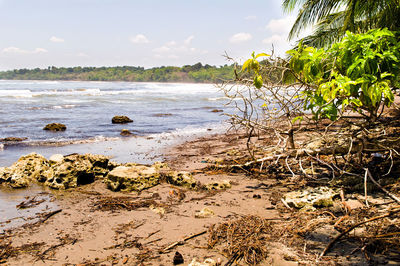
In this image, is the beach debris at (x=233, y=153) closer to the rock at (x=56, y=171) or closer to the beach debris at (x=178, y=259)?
the rock at (x=56, y=171)

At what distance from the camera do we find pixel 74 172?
5523mm

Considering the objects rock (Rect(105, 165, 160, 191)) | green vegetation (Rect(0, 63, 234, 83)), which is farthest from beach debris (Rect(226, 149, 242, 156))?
green vegetation (Rect(0, 63, 234, 83))

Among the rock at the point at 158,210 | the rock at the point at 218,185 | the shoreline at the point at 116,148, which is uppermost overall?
the rock at the point at 218,185

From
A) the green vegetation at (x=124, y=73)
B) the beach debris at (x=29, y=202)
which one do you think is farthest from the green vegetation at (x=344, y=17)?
the green vegetation at (x=124, y=73)

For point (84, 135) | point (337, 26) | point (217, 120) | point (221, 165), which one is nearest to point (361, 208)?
point (221, 165)

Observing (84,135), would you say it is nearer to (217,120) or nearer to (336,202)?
(217,120)

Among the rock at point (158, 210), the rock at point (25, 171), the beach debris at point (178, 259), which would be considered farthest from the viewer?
the rock at point (25, 171)

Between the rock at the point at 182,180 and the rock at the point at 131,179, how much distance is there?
0.27 m

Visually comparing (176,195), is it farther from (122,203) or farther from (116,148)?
(116,148)

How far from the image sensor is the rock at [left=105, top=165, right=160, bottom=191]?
17.3 ft

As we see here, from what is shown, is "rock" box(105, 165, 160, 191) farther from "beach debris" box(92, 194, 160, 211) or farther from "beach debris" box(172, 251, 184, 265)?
"beach debris" box(172, 251, 184, 265)

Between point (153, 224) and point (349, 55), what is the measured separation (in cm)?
323

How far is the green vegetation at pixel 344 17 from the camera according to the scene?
6160 millimetres

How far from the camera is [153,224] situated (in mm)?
3986
